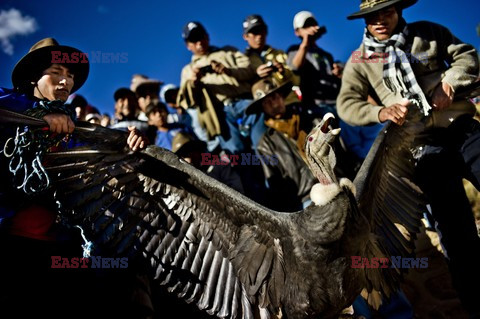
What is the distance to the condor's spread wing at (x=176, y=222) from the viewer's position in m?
3.50

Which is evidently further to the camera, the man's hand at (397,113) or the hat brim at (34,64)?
the man's hand at (397,113)

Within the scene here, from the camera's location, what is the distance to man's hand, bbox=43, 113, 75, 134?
291 cm

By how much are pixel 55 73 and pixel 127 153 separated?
3.04 ft

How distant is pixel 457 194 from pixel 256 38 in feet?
14.1

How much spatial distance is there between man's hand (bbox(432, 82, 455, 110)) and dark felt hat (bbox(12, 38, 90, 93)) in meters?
3.57

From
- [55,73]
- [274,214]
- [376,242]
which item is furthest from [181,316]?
[55,73]

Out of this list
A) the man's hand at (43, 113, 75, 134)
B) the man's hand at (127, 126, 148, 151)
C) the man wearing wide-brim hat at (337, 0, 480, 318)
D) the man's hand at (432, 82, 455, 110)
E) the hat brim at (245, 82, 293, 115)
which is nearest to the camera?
the man's hand at (43, 113, 75, 134)

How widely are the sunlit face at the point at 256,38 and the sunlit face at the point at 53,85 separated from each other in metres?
4.22

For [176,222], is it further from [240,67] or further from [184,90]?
[240,67]

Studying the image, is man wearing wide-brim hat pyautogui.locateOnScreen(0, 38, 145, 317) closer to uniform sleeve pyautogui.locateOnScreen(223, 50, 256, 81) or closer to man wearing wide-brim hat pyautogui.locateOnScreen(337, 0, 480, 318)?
man wearing wide-brim hat pyautogui.locateOnScreen(337, 0, 480, 318)

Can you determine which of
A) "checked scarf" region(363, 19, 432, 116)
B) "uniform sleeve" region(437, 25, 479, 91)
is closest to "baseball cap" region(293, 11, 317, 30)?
"checked scarf" region(363, 19, 432, 116)

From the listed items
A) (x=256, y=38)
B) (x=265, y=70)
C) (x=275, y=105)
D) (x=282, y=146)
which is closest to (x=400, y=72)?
(x=282, y=146)

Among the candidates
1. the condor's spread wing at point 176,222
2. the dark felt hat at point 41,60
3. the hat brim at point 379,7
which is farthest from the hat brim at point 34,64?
the hat brim at point 379,7

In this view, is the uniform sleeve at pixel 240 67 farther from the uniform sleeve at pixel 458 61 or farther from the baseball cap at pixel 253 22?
the uniform sleeve at pixel 458 61
